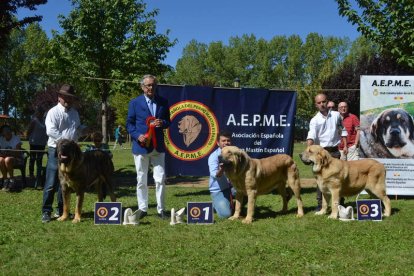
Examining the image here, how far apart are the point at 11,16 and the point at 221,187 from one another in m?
6.29

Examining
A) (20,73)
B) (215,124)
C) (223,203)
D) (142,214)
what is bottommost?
(142,214)

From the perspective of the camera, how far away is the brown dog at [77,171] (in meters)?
5.92

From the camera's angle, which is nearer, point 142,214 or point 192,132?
point 142,214

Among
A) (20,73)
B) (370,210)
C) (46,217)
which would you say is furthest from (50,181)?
(20,73)

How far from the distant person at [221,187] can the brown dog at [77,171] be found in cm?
178

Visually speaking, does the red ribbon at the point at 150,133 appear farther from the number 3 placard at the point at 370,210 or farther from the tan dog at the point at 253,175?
the number 3 placard at the point at 370,210

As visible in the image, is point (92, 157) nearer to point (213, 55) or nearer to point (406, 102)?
point (406, 102)

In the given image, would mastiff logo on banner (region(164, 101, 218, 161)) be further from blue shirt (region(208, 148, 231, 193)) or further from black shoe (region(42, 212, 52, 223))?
black shoe (region(42, 212, 52, 223))

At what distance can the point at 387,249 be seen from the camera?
15.6 ft

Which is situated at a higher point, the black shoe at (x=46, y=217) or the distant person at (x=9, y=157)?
the distant person at (x=9, y=157)

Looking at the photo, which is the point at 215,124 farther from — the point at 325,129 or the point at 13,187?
the point at 13,187

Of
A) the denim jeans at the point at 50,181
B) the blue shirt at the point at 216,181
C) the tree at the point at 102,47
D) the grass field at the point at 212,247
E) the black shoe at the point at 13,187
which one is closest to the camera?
the grass field at the point at 212,247

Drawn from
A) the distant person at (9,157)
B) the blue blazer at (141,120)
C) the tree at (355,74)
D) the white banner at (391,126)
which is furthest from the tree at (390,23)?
the tree at (355,74)

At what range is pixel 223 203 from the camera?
Answer: 268 inches
